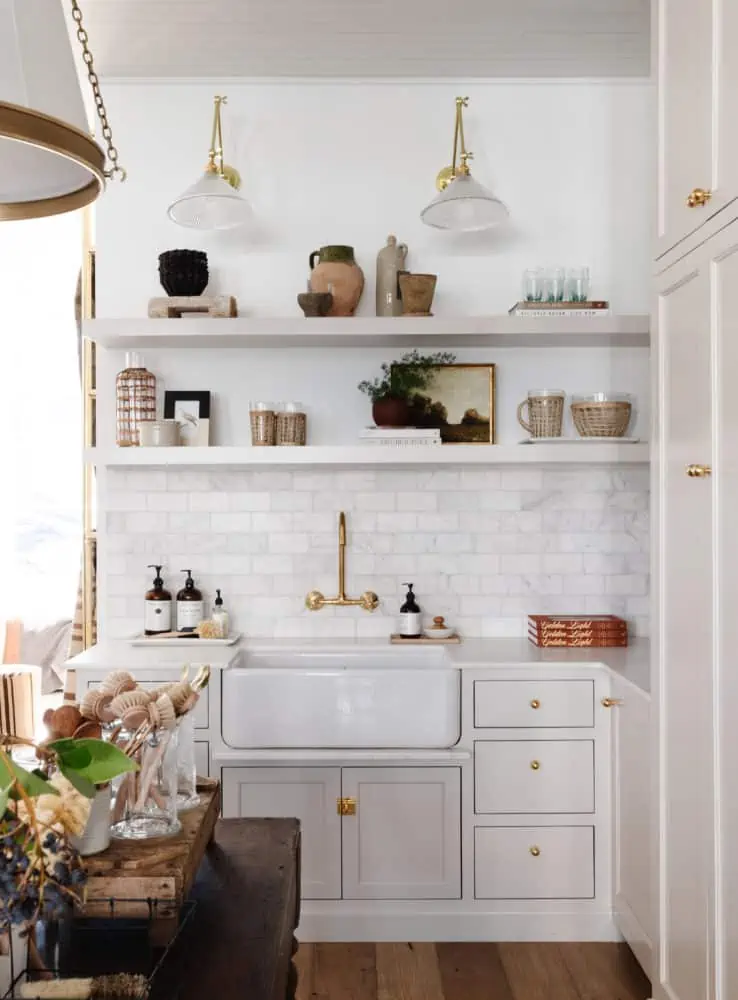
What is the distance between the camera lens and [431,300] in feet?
11.4

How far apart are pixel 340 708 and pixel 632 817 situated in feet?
3.22

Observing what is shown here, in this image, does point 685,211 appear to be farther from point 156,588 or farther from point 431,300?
point 156,588

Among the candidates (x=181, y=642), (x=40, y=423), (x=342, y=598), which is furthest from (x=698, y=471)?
(x=40, y=423)

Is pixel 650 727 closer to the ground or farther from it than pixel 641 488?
closer to the ground

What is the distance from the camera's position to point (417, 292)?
11.3 ft

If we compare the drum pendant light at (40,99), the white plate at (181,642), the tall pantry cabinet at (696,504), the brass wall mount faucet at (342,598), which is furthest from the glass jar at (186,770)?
the brass wall mount faucet at (342,598)

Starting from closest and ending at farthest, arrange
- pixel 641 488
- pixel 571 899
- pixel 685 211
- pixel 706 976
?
pixel 706 976 < pixel 685 211 < pixel 571 899 < pixel 641 488

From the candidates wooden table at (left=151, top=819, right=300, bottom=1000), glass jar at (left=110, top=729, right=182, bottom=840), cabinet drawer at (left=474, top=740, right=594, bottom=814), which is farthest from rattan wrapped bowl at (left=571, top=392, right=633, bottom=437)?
glass jar at (left=110, top=729, right=182, bottom=840)

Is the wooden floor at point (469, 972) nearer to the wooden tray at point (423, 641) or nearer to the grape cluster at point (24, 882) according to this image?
the wooden tray at point (423, 641)

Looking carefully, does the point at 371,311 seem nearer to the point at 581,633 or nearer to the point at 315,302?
the point at 315,302

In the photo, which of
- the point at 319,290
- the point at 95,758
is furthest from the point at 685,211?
the point at 95,758

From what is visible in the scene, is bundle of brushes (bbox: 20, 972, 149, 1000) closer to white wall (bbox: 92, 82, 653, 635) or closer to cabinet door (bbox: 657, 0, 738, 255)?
cabinet door (bbox: 657, 0, 738, 255)

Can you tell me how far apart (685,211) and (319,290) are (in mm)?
1593

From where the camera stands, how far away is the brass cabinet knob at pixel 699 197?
2047 mm
